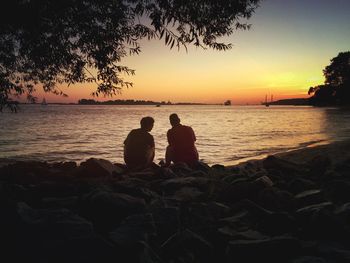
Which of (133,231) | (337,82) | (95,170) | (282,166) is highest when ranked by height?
(337,82)

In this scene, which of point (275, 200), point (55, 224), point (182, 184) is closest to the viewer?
point (55, 224)

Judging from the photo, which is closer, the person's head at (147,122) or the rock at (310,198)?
the rock at (310,198)

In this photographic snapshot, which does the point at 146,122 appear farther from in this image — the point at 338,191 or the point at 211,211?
the point at 338,191

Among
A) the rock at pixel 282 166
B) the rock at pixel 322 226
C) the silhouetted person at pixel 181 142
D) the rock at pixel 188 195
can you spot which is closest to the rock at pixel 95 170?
the silhouetted person at pixel 181 142

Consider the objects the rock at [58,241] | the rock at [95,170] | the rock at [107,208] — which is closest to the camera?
the rock at [58,241]

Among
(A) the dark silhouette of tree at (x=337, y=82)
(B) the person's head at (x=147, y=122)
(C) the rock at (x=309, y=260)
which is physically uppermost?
(A) the dark silhouette of tree at (x=337, y=82)

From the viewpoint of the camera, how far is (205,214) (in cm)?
427

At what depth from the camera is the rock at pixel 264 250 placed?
3.22 meters

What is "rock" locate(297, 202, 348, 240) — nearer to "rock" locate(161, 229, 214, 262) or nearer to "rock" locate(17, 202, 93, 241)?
"rock" locate(161, 229, 214, 262)

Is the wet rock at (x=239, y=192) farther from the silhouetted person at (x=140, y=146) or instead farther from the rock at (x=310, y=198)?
the silhouetted person at (x=140, y=146)

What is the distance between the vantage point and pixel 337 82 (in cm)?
8688

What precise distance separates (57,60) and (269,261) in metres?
7.18

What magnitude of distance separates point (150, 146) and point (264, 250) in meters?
6.35

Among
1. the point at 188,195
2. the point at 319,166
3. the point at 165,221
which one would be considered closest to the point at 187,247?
the point at 165,221
